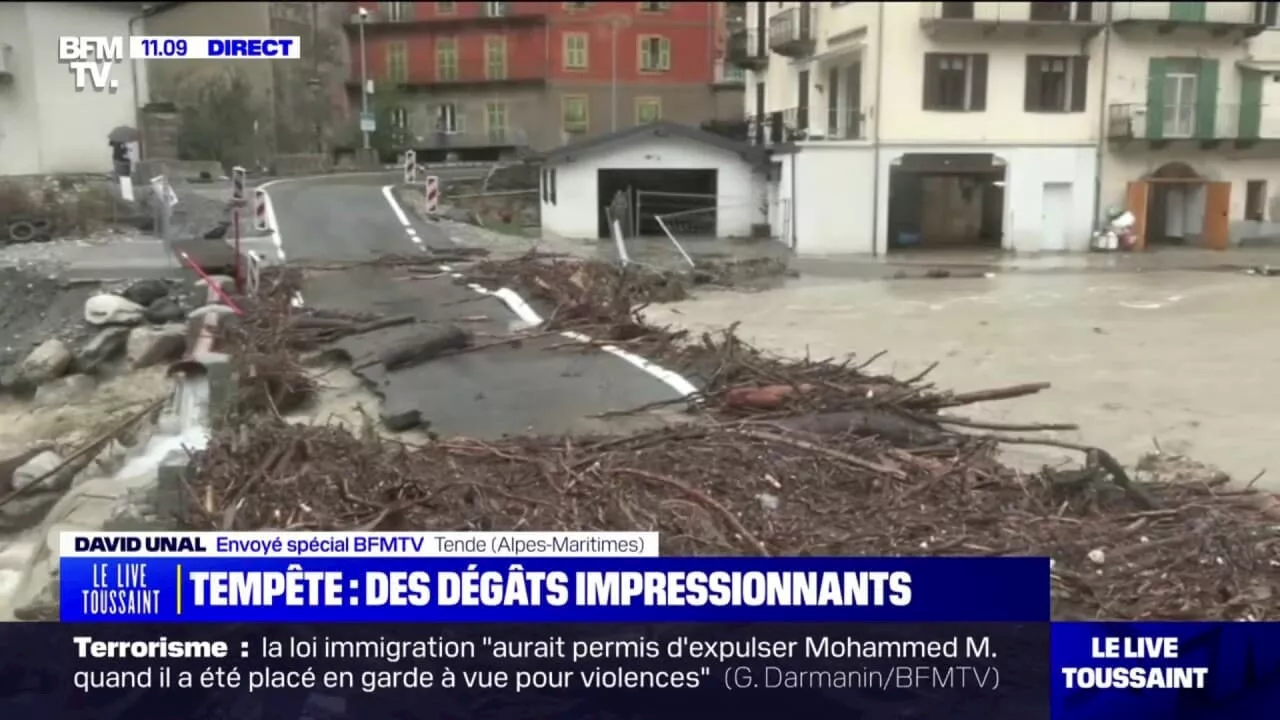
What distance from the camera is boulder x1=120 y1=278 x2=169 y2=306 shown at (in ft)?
12.9

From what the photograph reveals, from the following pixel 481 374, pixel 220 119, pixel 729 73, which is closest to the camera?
pixel 220 119

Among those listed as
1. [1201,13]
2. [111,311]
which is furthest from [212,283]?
[1201,13]

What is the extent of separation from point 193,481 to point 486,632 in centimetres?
117

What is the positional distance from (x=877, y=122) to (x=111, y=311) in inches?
108

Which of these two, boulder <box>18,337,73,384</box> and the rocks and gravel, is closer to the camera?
the rocks and gravel

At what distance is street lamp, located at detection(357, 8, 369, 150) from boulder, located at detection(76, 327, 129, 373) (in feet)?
4.36

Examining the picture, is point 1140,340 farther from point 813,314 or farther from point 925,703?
point 925,703

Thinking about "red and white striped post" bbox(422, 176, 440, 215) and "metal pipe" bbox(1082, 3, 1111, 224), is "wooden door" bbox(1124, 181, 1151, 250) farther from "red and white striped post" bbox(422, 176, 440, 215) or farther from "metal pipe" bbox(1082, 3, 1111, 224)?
"red and white striped post" bbox(422, 176, 440, 215)

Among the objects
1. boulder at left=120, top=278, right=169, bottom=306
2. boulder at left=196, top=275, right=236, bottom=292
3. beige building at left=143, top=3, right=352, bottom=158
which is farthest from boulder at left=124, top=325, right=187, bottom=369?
beige building at left=143, top=3, right=352, bottom=158

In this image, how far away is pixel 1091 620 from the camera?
2.77 metres

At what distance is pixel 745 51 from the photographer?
3.68 meters

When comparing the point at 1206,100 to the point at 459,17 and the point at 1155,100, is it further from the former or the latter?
the point at 459,17

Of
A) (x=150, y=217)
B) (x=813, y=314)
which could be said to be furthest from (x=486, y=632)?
(x=813, y=314)
